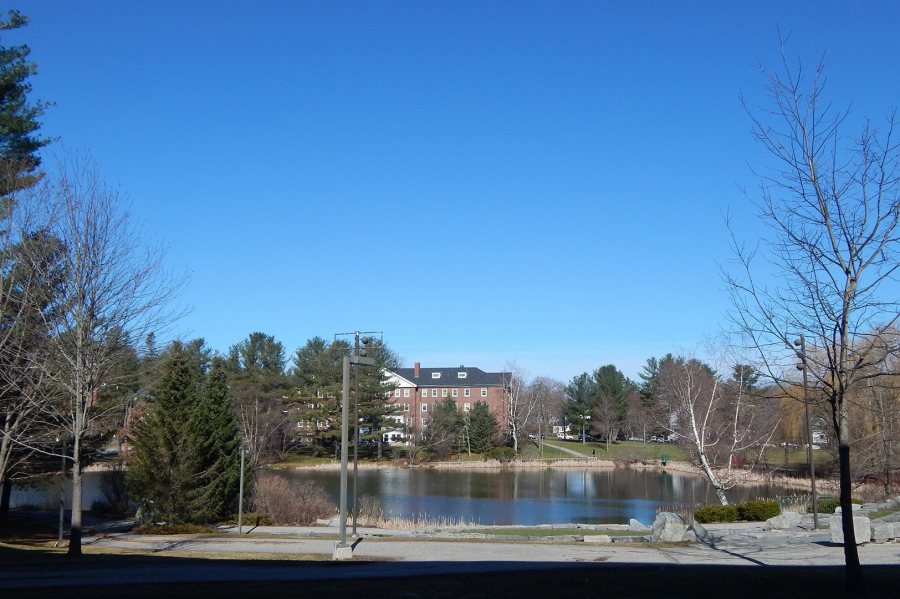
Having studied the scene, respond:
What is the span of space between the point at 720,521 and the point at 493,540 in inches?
439

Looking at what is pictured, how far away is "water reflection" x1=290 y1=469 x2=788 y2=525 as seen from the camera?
126 ft

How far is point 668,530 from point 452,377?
84443mm

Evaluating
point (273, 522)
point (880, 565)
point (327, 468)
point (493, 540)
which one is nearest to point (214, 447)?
point (273, 522)

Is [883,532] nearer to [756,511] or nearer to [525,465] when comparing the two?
[756,511]

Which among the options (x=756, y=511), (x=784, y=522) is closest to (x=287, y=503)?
(x=756, y=511)

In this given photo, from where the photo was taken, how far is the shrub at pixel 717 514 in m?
29.0

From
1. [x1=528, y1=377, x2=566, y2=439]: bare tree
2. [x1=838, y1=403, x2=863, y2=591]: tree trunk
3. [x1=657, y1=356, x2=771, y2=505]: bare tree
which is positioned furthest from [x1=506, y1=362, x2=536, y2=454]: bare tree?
[x1=838, y1=403, x2=863, y2=591]: tree trunk

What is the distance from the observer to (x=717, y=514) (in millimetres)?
29141

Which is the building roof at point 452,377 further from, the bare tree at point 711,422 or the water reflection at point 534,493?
the bare tree at point 711,422

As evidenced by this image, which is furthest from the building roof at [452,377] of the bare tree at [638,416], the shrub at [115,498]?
the shrub at [115,498]

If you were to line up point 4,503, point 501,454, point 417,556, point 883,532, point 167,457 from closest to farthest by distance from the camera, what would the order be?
point 417,556
point 883,532
point 4,503
point 167,457
point 501,454

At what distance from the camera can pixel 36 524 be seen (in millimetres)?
30094

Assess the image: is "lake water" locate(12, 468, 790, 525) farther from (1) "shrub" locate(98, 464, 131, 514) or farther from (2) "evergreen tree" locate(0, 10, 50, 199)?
(2) "evergreen tree" locate(0, 10, 50, 199)

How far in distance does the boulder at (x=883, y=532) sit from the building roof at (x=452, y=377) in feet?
271
